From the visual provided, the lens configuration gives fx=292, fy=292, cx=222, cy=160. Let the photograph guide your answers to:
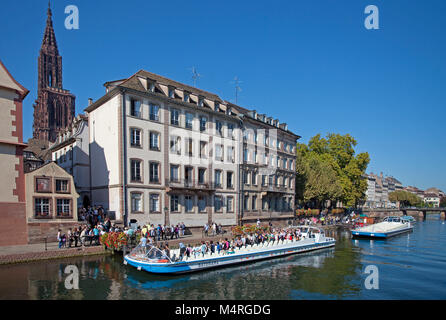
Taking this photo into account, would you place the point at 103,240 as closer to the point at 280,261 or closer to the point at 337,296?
the point at 280,261

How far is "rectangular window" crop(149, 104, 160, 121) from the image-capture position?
31.1 metres

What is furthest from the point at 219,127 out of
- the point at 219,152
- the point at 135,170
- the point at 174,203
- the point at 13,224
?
the point at 13,224

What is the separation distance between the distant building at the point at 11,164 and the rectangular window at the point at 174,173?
546 inches

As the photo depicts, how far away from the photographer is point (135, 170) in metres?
29.7

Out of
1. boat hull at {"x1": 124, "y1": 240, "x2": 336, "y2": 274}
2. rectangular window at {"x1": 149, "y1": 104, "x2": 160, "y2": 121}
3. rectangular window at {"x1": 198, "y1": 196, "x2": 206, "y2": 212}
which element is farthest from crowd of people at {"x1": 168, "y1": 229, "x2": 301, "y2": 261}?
rectangular window at {"x1": 149, "y1": 104, "x2": 160, "y2": 121}

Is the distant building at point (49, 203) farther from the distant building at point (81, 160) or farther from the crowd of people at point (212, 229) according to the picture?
the crowd of people at point (212, 229)

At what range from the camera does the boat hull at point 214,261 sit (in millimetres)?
19328

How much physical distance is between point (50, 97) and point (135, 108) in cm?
8241

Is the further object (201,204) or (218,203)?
(218,203)

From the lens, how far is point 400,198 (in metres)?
129

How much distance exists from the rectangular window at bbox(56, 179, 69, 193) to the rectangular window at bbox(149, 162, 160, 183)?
795 centimetres

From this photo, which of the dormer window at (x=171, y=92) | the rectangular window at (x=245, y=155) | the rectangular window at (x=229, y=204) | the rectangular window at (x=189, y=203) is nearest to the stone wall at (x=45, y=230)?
the rectangular window at (x=189, y=203)

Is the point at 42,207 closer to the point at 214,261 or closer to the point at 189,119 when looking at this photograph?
the point at 214,261

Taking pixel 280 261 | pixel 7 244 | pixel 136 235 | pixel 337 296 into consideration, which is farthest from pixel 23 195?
pixel 337 296
